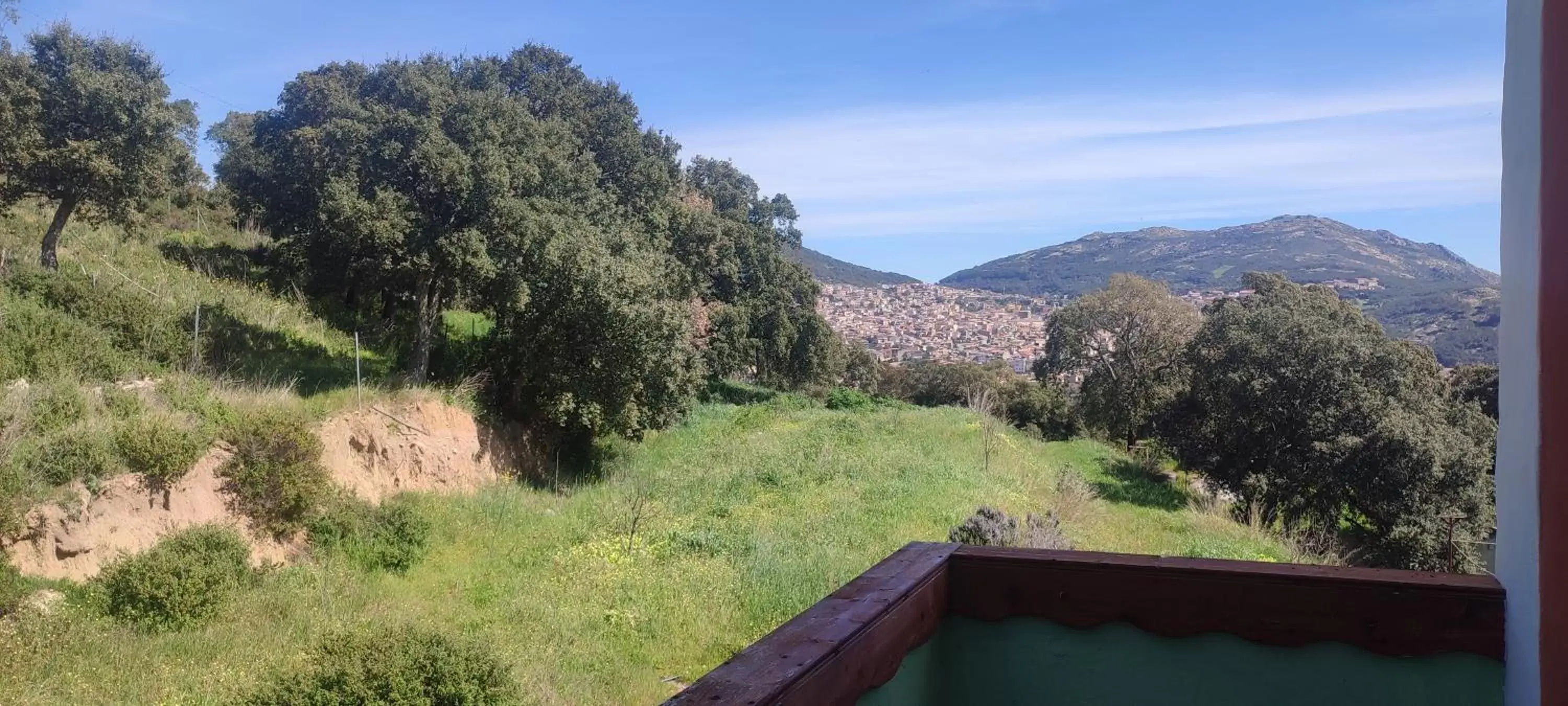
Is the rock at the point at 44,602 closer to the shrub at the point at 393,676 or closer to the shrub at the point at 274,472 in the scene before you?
the shrub at the point at 274,472

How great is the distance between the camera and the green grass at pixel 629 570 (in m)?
7.28

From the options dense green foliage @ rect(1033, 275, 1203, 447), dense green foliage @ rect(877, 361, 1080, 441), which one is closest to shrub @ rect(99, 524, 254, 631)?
dense green foliage @ rect(1033, 275, 1203, 447)

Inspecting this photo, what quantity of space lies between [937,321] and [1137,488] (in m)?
53.3

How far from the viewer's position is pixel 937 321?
72.4 metres

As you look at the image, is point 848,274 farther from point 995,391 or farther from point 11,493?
point 11,493

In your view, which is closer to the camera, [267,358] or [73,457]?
[73,457]

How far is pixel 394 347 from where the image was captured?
18828 millimetres

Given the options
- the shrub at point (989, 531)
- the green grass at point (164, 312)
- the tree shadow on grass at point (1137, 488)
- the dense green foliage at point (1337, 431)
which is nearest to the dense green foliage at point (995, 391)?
the tree shadow on grass at point (1137, 488)

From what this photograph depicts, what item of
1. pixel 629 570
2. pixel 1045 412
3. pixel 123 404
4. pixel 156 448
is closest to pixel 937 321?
pixel 1045 412

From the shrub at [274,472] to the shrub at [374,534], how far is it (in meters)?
0.27

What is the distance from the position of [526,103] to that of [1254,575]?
2292cm

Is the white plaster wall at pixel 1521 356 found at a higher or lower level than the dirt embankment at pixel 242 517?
higher

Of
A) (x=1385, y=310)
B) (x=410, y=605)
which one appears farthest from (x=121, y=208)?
(x=1385, y=310)

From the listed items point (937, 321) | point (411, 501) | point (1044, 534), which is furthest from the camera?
point (937, 321)
